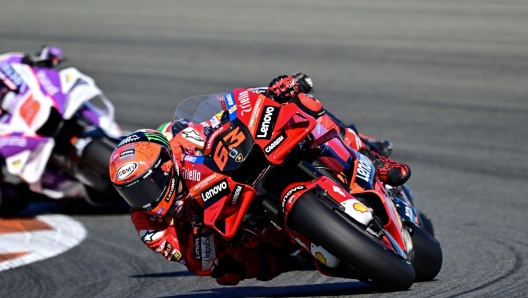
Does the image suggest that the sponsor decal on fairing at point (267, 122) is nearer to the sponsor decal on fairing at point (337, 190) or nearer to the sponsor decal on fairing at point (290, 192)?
the sponsor decal on fairing at point (290, 192)

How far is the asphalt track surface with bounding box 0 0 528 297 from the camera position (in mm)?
5473

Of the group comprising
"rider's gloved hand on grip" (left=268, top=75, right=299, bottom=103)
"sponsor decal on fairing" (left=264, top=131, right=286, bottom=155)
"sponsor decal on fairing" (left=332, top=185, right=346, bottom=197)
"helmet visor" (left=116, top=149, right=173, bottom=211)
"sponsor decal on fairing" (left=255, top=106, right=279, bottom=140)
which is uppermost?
"rider's gloved hand on grip" (left=268, top=75, right=299, bottom=103)

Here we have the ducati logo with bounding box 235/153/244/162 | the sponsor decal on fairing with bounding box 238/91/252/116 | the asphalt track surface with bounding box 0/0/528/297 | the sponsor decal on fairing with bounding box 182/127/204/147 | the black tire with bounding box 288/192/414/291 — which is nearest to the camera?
the black tire with bounding box 288/192/414/291

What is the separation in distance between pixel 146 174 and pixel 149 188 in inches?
3.1

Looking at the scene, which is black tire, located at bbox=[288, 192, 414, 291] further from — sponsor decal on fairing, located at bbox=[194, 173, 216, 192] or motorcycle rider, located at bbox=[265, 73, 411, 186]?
motorcycle rider, located at bbox=[265, 73, 411, 186]

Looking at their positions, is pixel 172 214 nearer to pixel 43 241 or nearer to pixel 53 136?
pixel 43 241

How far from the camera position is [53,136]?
7.33 meters

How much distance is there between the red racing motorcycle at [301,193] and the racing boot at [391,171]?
0.29m

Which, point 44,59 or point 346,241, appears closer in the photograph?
point 346,241

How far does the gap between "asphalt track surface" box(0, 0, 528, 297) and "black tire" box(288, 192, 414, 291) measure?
27 centimetres

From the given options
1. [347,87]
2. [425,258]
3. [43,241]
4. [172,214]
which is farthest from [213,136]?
[347,87]

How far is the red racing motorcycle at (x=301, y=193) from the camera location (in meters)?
3.95

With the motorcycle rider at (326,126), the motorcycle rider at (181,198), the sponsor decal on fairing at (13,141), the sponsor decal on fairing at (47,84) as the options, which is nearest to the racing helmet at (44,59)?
the sponsor decal on fairing at (47,84)

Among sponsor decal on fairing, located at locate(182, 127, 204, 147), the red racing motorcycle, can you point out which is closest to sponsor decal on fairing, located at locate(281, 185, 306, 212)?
the red racing motorcycle
